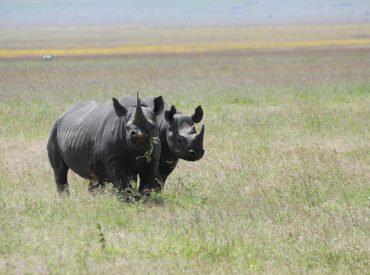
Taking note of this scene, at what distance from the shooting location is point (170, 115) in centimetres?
1134

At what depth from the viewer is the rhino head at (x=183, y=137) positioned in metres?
10.8

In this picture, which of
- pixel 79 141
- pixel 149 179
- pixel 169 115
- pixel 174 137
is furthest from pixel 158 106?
pixel 79 141

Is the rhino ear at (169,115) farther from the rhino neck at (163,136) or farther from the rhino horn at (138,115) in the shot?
the rhino horn at (138,115)

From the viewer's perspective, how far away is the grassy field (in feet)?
26.3

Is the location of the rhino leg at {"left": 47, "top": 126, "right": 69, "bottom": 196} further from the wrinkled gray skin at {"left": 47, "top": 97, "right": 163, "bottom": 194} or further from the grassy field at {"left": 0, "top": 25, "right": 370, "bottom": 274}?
the grassy field at {"left": 0, "top": 25, "right": 370, "bottom": 274}

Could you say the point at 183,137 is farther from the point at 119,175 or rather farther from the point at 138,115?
the point at 119,175

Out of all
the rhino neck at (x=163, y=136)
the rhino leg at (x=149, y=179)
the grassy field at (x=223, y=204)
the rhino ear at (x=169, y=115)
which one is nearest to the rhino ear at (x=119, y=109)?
the rhino ear at (x=169, y=115)

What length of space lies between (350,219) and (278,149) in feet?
20.3

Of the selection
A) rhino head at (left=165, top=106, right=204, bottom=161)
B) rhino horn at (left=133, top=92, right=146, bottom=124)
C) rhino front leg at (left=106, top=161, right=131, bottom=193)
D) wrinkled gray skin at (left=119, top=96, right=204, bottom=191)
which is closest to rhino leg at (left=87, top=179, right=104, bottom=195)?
rhino front leg at (left=106, top=161, right=131, bottom=193)

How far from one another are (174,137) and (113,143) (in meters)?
0.80

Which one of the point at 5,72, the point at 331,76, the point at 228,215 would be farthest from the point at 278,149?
the point at 5,72

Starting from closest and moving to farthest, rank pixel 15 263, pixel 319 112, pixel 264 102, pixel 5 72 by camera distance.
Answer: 1. pixel 15 263
2. pixel 319 112
3. pixel 264 102
4. pixel 5 72

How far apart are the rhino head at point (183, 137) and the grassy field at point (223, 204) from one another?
0.61 metres

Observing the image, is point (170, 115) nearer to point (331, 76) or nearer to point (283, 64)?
point (331, 76)
